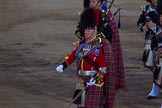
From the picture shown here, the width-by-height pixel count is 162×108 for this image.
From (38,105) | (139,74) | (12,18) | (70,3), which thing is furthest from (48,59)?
(70,3)

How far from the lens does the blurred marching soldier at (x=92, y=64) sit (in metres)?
6.85

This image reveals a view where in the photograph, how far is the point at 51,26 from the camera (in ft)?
58.6

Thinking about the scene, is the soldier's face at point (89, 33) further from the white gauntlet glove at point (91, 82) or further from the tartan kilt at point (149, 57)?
the tartan kilt at point (149, 57)

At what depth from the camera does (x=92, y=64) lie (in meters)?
6.87

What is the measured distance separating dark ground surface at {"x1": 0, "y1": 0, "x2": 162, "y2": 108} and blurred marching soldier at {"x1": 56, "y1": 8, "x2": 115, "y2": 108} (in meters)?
1.96

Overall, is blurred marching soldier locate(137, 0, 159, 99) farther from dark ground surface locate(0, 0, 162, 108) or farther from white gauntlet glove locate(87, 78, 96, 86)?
white gauntlet glove locate(87, 78, 96, 86)

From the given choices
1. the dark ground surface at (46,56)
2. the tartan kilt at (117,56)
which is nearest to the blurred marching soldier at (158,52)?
the dark ground surface at (46,56)

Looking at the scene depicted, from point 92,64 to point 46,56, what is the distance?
6.25 meters

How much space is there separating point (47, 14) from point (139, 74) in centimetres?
977

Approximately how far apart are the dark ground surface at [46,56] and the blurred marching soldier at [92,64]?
196 cm

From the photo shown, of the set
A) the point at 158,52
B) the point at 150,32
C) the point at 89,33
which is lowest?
the point at 158,52

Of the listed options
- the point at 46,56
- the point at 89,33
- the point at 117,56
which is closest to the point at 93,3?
the point at 89,33

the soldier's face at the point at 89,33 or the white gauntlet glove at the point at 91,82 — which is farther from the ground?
the soldier's face at the point at 89,33

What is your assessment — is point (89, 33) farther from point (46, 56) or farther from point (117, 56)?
point (46, 56)
